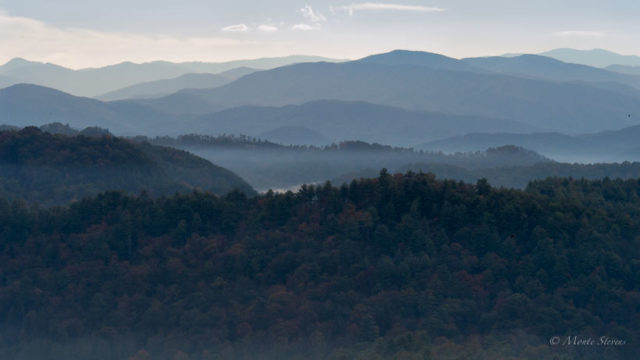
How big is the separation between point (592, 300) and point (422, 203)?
1613 cm

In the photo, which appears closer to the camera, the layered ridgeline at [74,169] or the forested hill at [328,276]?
the forested hill at [328,276]

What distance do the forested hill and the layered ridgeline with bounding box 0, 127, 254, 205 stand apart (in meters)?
49.4

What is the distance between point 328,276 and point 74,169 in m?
84.7

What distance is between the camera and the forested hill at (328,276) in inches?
1722

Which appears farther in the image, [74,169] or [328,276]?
[74,169]

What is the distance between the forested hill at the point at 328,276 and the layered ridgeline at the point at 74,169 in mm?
49433

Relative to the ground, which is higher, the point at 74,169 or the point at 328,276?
the point at 74,169

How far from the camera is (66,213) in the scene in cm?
6625

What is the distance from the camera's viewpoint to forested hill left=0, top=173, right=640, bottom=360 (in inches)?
1722

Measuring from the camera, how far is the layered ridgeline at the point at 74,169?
11350 cm

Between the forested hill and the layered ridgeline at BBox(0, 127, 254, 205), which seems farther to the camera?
the layered ridgeline at BBox(0, 127, 254, 205)

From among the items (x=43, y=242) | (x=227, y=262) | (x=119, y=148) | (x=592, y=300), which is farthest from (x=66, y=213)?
(x=119, y=148)

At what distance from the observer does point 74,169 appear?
123500 millimetres

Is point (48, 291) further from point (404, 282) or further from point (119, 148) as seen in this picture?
point (119, 148)
